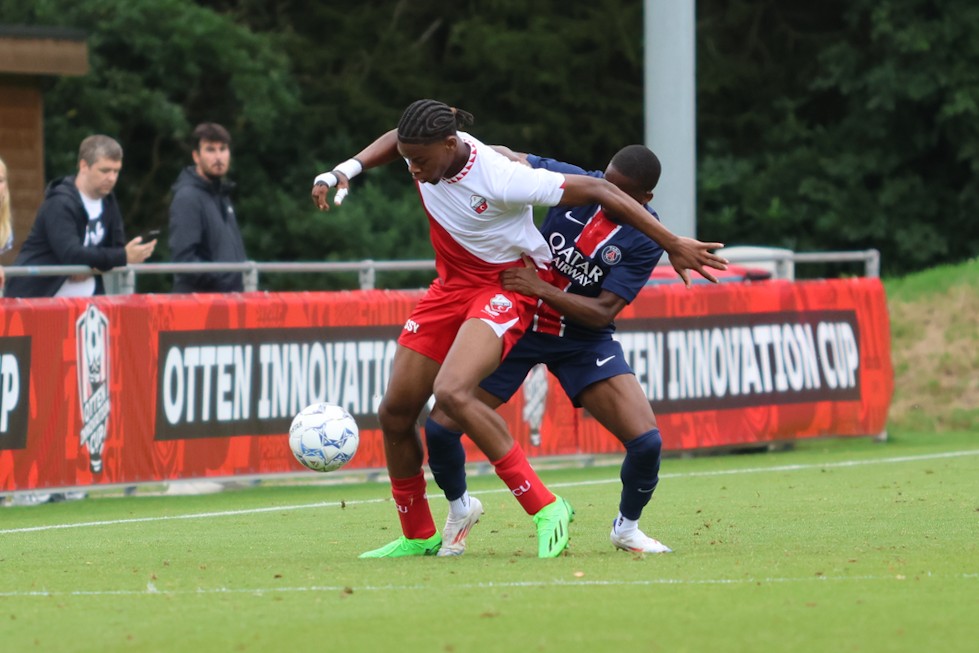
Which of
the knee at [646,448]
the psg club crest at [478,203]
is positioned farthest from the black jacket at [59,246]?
the knee at [646,448]

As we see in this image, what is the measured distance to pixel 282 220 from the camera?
26.6 m

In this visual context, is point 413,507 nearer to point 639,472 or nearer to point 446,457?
point 446,457

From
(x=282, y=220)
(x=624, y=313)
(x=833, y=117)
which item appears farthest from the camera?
(x=833, y=117)

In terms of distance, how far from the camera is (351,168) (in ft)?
27.2

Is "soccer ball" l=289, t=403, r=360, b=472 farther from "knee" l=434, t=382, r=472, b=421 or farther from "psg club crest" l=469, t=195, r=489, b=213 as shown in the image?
"psg club crest" l=469, t=195, r=489, b=213

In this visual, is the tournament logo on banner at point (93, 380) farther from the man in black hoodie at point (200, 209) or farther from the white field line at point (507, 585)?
the white field line at point (507, 585)

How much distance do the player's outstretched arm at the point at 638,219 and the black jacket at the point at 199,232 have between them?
5764mm

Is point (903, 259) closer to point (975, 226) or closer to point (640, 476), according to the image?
point (975, 226)

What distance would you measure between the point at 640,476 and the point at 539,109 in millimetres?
21276

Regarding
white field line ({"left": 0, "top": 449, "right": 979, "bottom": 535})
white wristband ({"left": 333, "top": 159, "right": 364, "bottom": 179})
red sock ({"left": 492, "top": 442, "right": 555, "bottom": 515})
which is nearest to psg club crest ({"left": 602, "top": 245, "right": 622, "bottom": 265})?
red sock ({"left": 492, "top": 442, "right": 555, "bottom": 515})

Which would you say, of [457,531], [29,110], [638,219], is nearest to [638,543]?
[457,531]

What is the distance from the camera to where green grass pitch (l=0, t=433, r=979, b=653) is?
582cm

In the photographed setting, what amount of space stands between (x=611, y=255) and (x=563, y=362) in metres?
0.56

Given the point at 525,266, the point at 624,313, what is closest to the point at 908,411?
the point at 624,313
